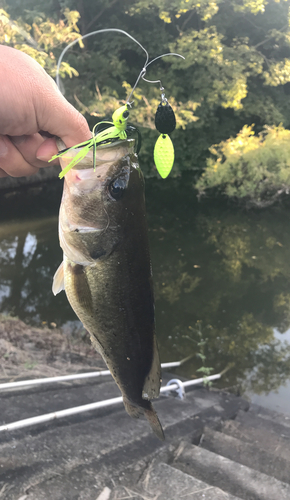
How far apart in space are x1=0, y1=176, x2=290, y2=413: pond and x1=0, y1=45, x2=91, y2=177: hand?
4026 mm

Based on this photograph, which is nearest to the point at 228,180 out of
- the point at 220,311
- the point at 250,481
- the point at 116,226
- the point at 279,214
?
the point at 279,214

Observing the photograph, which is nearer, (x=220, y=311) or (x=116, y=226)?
(x=116, y=226)

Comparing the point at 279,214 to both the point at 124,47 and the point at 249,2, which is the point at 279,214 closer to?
the point at 249,2

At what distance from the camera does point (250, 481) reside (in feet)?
8.16

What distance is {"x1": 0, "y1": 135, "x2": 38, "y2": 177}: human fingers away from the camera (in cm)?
149

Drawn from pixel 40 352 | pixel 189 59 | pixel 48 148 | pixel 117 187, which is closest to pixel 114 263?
pixel 117 187

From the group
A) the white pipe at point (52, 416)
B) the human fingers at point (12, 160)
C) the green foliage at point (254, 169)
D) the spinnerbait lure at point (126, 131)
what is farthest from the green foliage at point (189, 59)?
the spinnerbait lure at point (126, 131)

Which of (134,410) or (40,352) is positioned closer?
(134,410)

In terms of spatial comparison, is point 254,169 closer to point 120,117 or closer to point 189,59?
point 189,59

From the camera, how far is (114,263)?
48.1 inches

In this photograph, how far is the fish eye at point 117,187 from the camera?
3.78 feet

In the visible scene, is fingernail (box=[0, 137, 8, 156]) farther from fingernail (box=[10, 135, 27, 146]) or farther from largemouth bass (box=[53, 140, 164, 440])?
largemouth bass (box=[53, 140, 164, 440])

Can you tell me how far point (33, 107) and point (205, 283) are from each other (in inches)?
249

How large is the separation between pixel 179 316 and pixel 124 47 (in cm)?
954
